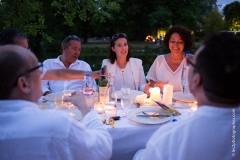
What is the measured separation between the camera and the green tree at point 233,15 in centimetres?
3052

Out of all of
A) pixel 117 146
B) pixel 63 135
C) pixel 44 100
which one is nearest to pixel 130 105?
pixel 117 146

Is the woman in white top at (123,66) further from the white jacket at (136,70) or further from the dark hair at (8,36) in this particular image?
the dark hair at (8,36)

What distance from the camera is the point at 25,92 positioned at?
1.07m

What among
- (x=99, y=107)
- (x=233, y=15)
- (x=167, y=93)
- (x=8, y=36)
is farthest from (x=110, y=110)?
(x=233, y=15)

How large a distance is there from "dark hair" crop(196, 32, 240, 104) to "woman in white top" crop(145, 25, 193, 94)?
7.80 ft

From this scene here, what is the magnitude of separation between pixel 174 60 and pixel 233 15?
114 ft

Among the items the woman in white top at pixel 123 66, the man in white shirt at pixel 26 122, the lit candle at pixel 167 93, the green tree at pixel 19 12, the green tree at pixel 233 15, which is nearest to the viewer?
the man in white shirt at pixel 26 122

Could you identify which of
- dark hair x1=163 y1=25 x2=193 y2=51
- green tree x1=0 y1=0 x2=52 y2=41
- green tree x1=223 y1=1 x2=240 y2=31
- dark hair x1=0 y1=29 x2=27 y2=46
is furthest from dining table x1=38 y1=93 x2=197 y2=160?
green tree x1=223 y1=1 x2=240 y2=31

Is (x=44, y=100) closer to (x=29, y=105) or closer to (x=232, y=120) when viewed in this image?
(x=29, y=105)

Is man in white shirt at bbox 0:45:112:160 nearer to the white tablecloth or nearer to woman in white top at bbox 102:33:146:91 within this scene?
the white tablecloth

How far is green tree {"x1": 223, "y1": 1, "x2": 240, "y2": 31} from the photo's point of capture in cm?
3052

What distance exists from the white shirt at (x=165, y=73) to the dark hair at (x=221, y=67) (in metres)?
2.37

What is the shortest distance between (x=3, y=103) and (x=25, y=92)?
10cm

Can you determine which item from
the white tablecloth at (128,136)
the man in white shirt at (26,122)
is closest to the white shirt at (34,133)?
the man in white shirt at (26,122)
